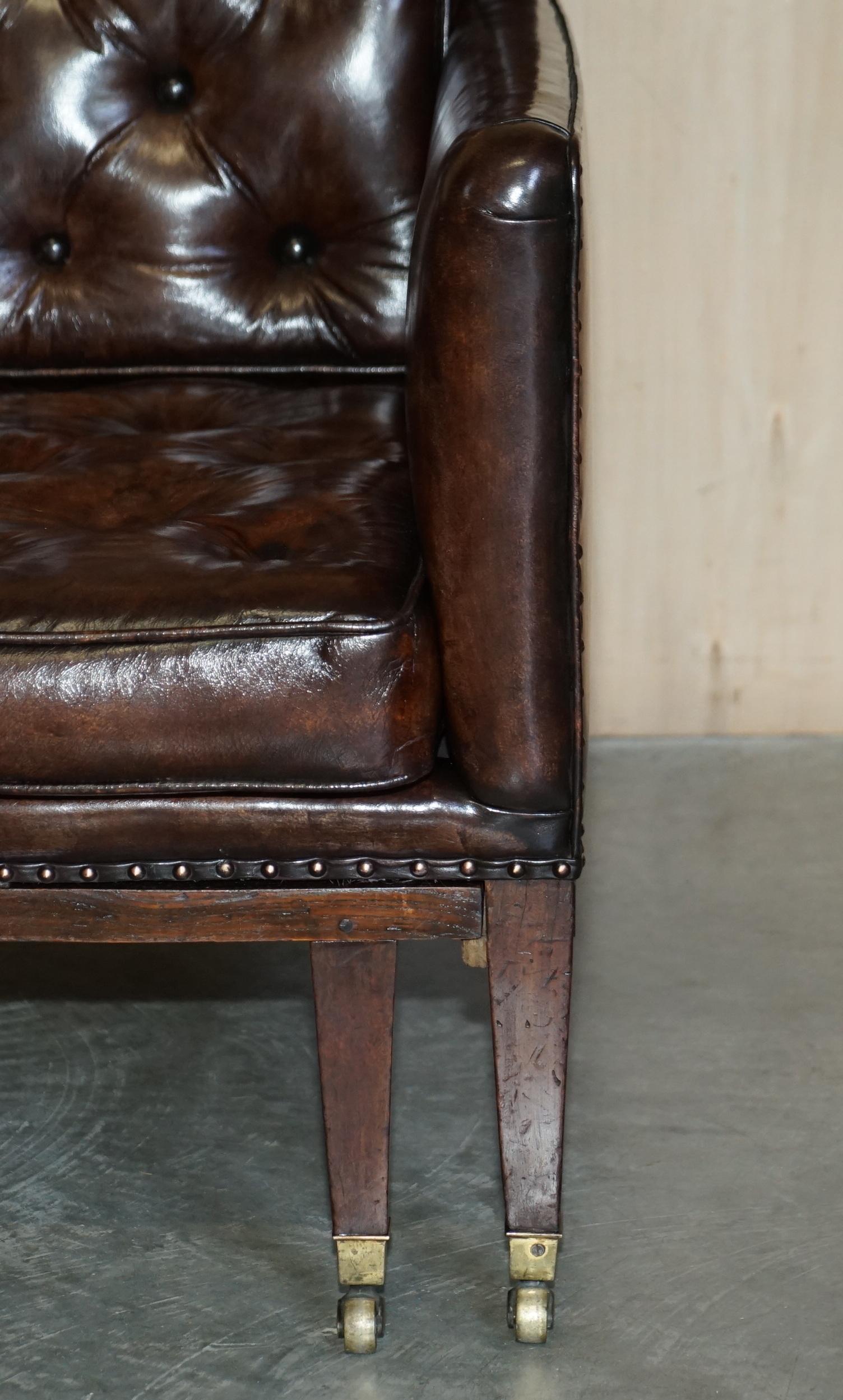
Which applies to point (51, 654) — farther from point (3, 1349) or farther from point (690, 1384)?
point (690, 1384)

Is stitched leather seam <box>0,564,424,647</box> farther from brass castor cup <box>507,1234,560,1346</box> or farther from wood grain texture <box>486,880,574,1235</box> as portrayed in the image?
brass castor cup <box>507,1234,560,1346</box>

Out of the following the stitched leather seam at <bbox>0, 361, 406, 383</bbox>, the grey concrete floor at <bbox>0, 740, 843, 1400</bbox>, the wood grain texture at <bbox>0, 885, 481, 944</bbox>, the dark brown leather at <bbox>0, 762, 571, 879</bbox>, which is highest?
the stitched leather seam at <bbox>0, 361, 406, 383</bbox>

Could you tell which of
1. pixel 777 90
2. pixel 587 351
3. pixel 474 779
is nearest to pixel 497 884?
pixel 474 779

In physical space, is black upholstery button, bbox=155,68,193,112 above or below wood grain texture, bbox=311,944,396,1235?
above

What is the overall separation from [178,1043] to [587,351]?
95cm

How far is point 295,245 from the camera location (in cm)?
138

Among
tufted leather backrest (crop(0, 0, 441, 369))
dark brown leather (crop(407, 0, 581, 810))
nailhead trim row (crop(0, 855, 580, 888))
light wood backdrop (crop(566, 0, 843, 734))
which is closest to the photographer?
dark brown leather (crop(407, 0, 581, 810))

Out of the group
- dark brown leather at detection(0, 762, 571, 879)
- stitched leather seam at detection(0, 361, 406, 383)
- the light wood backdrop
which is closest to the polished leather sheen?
dark brown leather at detection(0, 762, 571, 879)

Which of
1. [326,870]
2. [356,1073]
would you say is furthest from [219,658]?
[356,1073]

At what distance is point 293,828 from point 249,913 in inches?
2.9

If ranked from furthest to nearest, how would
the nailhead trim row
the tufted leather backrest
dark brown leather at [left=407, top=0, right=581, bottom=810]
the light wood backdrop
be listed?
the light wood backdrop, the tufted leather backrest, the nailhead trim row, dark brown leather at [left=407, top=0, right=581, bottom=810]

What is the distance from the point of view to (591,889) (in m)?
1.55

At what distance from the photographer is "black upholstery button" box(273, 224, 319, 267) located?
54.3 inches

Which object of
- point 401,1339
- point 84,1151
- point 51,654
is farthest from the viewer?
point 84,1151
